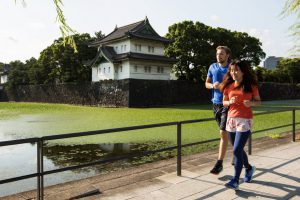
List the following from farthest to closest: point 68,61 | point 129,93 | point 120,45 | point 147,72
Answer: point 68,61 → point 120,45 → point 147,72 → point 129,93

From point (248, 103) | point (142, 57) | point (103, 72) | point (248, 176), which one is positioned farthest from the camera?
point (103, 72)

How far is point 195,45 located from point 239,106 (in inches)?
1225

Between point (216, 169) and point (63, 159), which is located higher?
point (216, 169)

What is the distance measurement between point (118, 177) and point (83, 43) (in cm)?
3762

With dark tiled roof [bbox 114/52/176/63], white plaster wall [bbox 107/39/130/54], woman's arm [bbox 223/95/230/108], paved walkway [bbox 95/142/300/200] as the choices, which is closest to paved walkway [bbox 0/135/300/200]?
paved walkway [bbox 95/142/300/200]

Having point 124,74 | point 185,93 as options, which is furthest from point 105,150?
point 124,74

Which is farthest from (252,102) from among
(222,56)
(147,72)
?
(147,72)

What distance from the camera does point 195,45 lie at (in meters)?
34.1

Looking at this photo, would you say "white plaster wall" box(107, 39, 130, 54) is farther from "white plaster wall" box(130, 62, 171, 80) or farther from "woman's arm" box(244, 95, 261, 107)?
"woman's arm" box(244, 95, 261, 107)

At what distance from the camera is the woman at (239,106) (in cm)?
372

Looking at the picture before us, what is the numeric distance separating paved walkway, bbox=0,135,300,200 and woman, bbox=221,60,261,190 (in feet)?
1.02

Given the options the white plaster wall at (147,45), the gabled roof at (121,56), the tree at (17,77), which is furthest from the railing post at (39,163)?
the tree at (17,77)

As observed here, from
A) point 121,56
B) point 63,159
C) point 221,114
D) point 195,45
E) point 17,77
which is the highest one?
point 195,45

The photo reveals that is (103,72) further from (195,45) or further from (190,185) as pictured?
(190,185)
